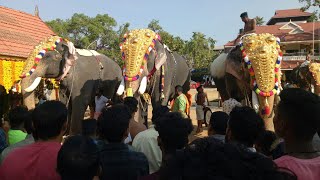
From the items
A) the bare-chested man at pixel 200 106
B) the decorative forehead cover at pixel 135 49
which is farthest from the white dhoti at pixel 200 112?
the decorative forehead cover at pixel 135 49

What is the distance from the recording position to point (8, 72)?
984cm

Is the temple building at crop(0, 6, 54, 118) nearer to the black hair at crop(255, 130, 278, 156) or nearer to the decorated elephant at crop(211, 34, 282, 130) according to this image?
the decorated elephant at crop(211, 34, 282, 130)

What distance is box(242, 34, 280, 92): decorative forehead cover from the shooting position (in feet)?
17.8

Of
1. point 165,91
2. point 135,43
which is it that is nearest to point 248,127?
point 135,43

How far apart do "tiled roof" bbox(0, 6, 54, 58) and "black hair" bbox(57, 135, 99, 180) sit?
8.73m

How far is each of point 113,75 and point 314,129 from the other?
24.4 ft

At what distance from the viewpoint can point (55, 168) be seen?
214 centimetres

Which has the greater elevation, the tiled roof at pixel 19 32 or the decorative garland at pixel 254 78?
the tiled roof at pixel 19 32

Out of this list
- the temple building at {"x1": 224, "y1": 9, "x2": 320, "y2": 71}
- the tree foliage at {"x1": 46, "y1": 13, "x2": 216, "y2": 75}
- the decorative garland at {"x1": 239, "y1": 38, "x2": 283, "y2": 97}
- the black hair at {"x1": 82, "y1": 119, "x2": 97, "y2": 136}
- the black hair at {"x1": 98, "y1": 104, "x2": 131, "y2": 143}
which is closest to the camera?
the black hair at {"x1": 98, "y1": 104, "x2": 131, "y2": 143}

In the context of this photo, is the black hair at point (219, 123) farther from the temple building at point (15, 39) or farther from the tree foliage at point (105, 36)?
the tree foliage at point (105, 36)

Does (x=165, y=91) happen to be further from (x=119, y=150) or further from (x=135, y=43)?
(x=119, y=150)

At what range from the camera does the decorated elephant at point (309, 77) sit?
9844 mm

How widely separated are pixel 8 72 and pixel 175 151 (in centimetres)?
912

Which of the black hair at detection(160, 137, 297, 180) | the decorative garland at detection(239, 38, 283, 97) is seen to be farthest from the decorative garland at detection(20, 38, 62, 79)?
the black hair at detection(160, 137, 297, 180)
